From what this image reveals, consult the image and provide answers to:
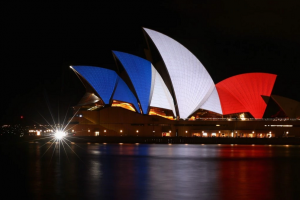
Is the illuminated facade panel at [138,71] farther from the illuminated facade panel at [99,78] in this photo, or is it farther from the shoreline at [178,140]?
the shoreline at [178,140]

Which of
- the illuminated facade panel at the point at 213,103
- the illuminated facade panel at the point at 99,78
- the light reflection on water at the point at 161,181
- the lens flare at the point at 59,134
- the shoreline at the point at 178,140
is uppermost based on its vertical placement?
the illuminated facade panel at the point at 99,78

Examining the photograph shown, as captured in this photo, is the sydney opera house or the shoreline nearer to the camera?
the sydney opera house

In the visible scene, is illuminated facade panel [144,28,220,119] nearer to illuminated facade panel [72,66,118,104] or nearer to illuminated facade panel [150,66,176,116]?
illuminated facade panel [150,66,176,116]

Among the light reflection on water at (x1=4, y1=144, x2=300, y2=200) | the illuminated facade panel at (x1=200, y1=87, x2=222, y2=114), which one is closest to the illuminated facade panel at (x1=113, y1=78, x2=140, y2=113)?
the illuminated facade panel at (x1=200, y1=87, x2=222, y2=114)

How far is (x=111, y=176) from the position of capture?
647 inches

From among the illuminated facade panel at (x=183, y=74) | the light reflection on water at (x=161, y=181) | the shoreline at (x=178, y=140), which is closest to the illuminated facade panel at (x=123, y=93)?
the shoreline at (x=178, y=140)

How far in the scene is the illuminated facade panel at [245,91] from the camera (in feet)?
180

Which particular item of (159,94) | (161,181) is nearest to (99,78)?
(159,94)

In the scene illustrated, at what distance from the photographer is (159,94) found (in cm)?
5066

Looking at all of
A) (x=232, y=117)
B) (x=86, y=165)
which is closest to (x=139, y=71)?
(x=232, y=117)

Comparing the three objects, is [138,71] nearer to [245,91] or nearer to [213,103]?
[213,103]

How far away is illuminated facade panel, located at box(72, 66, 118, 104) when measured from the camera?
51.4 m

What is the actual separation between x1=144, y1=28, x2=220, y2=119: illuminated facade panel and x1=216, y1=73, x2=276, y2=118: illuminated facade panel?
3.67 metres

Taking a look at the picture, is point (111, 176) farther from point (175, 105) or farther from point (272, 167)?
point (175, 105)
